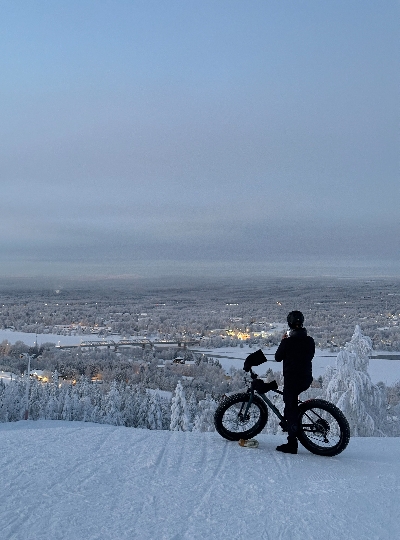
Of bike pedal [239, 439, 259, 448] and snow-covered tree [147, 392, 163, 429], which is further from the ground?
bike pedal [239, 439, 259, 448]

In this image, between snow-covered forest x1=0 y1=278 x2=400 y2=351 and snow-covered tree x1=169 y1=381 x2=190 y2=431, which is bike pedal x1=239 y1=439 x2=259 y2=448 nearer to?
snow-covered tree x1=169 y1=381 x2=190 y2=431

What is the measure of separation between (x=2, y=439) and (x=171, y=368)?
68135 mm

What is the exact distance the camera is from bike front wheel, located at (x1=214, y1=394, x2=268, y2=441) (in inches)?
324

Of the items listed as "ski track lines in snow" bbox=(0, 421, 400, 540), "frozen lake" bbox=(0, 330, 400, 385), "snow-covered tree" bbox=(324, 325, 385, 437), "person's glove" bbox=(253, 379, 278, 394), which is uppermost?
"person's glove" bbox=(253, 379, 278, 394)

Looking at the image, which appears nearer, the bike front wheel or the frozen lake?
the bike front wheel

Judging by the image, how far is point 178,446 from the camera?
25.5 ft

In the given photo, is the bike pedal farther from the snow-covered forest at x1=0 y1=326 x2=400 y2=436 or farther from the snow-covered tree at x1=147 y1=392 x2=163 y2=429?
the snow-covered tree at x1=147 y1=392 x2=163 y2=429

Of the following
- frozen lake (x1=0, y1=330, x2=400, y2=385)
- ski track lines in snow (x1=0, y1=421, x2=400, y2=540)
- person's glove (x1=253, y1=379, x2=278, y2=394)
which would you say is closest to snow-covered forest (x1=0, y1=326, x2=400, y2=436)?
frozen lake (x1=0, y1=330, x2=400, y2=385)

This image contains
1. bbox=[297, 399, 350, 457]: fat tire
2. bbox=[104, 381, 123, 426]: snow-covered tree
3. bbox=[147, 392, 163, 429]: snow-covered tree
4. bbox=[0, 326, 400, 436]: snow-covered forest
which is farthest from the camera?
bbox=[147, 392, 163, 429]: snow-covered tree

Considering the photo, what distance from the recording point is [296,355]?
7.69m

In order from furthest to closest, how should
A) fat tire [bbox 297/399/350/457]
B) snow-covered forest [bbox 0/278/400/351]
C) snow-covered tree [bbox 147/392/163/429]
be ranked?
snow-covered forest [bbox 0/278/400/351]
snow-covered tree [bbox 147/392/163/429]
fat tire [bbox 297/399/350/457]

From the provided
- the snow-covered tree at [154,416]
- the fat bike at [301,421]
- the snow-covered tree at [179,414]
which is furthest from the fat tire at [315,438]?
the snow-covered tree at [154,416]

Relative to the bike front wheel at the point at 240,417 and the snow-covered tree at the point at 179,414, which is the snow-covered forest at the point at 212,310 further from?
the bike front wheel at the point at 240,417

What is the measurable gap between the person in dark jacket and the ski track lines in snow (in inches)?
16.6
